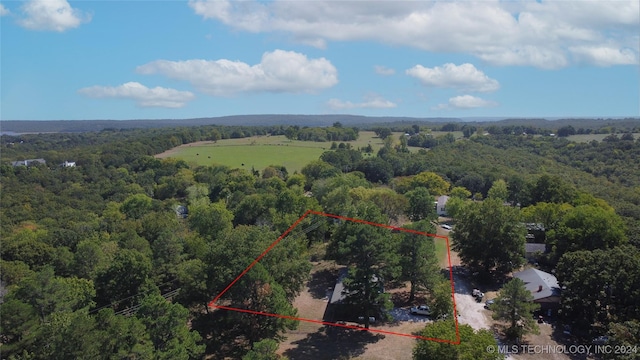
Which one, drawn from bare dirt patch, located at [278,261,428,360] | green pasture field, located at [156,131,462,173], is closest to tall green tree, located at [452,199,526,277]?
bare dirt patch, located at [278,261,428,360]

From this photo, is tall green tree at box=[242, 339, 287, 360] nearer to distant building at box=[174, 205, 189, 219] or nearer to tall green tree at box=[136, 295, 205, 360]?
tall green tree at box=[136, 295, 205, 360]


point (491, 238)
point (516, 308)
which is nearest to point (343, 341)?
point (516, 308)

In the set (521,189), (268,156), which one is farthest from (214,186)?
(521,189)

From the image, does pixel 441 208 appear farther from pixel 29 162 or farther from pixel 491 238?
pixel 29 162

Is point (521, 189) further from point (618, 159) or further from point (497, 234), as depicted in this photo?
point (618, 159)

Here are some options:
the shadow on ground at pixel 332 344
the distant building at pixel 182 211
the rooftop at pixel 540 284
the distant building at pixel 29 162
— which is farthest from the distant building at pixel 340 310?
the distant building at pixel 29 162
